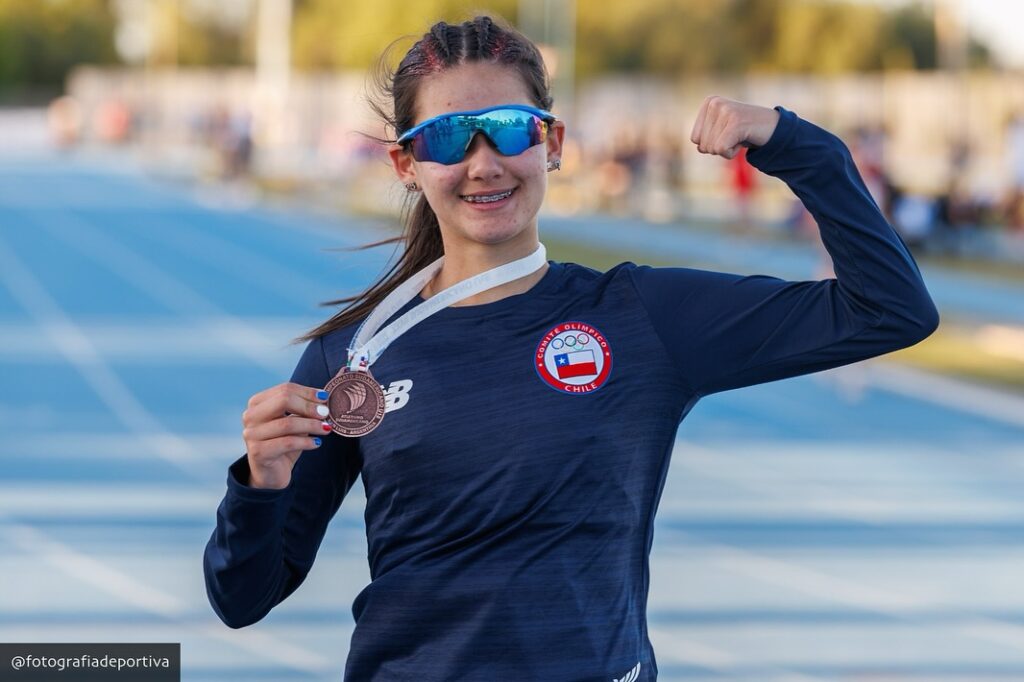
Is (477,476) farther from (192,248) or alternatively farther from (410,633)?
(192,248)

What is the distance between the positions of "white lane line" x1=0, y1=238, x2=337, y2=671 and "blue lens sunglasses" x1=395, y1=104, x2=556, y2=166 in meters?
4.20

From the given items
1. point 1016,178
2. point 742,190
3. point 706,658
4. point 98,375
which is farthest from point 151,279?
point 706,658

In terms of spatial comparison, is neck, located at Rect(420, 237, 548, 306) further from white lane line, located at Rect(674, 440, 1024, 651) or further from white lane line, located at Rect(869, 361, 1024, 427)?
white lane line, located at Rect(869, 361, 1024, 427)

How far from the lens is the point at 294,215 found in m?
37.9

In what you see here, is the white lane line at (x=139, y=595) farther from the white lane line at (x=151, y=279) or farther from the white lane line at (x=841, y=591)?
the white lane line at (x=151, y=279)

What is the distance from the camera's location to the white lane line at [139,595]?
22.8ft

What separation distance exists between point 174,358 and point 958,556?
916 centimetres

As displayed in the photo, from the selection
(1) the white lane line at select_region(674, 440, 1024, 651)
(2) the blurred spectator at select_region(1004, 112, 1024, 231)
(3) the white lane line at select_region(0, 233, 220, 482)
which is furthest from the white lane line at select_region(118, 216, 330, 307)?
(1) the white lane line at select_region(674, 440, 1024, 651)

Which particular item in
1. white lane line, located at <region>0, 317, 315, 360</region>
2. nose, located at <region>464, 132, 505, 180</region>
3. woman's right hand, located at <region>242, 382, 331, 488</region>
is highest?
white lane line, located at <region>0, 317, 315, 360</region>

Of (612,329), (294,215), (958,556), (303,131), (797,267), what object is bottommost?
(958,556)

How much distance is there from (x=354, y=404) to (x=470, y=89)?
566 millimetres

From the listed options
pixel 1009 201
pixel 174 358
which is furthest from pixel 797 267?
pixel 174 358

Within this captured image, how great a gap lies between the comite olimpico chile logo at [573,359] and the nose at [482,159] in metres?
0.27

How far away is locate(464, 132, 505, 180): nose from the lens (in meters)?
2.87
